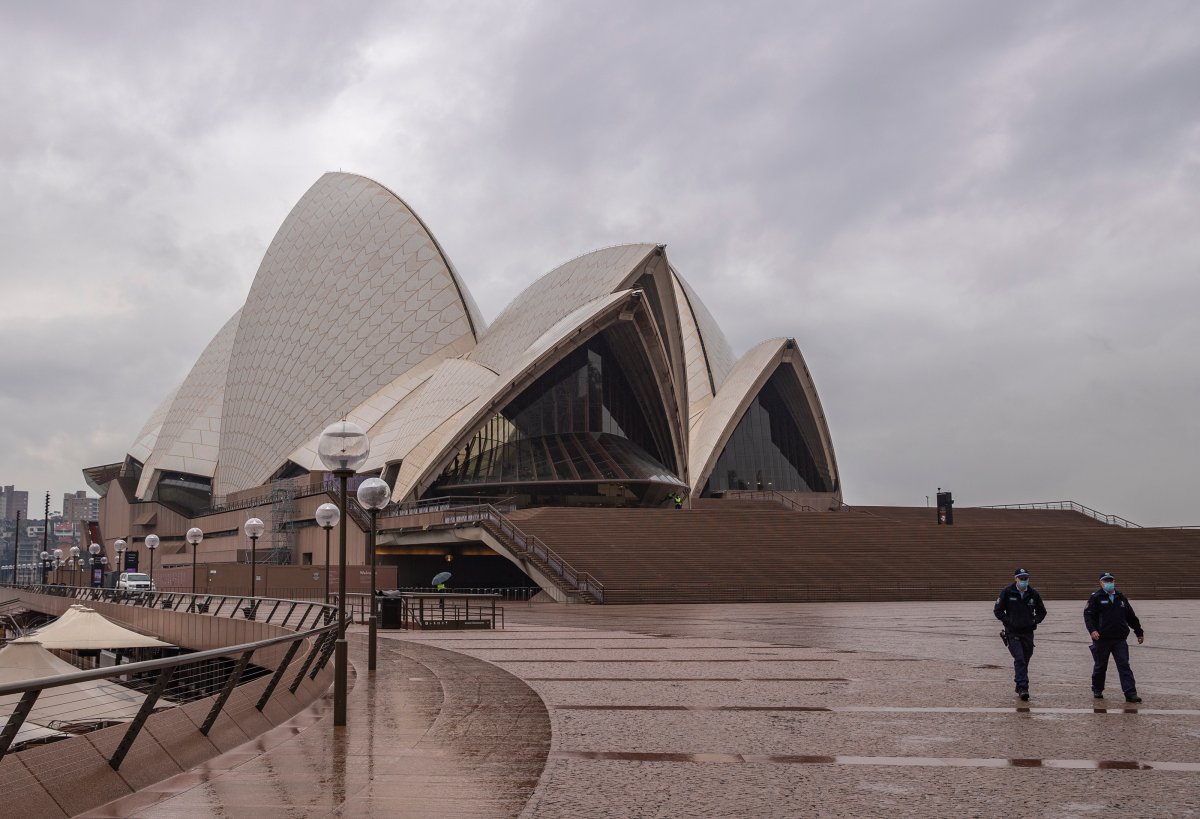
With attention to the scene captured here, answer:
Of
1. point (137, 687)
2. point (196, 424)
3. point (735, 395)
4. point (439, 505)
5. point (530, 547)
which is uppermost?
point (735, 395)

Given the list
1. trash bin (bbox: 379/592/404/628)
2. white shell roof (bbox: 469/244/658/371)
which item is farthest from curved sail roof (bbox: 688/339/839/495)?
trash bin (bbox: 379/592/404/628)

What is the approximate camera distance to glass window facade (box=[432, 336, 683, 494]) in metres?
42.3

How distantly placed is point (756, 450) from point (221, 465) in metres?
31.1

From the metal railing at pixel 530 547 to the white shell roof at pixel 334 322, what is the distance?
1905cm

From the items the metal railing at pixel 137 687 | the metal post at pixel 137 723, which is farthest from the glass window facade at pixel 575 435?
the metal post at pixel 137 723

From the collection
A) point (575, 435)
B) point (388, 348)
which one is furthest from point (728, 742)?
point (388, 348)

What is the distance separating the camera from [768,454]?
195 ft

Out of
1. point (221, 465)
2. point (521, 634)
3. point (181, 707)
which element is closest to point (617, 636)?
point (521, 634)

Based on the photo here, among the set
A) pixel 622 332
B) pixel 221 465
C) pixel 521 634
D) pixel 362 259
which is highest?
pixel 362 259

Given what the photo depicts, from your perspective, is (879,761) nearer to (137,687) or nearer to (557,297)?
(137,687)

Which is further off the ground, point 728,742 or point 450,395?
point 450,395

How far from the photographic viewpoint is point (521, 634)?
16.3m

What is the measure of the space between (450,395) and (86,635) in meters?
27.3

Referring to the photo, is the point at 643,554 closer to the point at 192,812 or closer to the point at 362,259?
the point at 192,812
